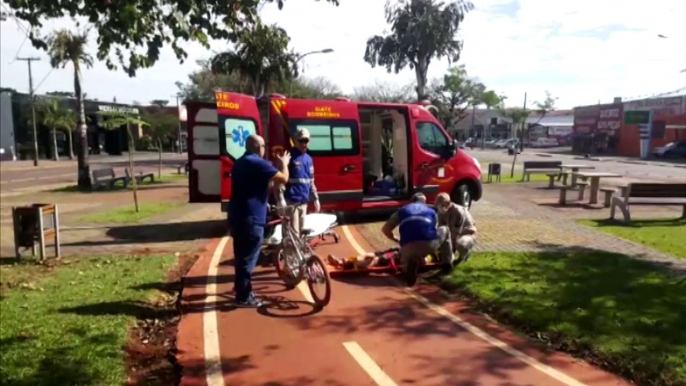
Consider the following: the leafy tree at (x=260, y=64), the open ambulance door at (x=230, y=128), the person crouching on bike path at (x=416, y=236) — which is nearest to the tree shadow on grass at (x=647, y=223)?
the person crouching on bike path at (x=416, y=236)

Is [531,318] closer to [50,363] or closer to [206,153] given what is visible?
[50,363]

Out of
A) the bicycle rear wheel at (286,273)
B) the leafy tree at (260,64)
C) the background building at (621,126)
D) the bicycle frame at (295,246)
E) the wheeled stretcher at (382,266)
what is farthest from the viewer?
the background building at (621,126)

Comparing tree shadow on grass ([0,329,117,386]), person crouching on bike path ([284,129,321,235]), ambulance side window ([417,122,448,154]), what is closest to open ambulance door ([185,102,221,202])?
person crouching on bike path ([284,129,321,235])

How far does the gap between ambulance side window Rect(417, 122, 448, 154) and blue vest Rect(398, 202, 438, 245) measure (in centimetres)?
555

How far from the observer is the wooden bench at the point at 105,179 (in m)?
23.0

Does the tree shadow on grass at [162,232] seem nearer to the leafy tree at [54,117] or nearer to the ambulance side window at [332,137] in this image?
the ambulance side window at [332,137]

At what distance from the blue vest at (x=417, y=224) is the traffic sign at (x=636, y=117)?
174 ft

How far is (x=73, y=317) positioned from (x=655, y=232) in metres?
10.0

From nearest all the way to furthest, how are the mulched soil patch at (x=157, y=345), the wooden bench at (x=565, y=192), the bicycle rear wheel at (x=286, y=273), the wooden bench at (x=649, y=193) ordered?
the mulched soil patch at (x=157, y=345), the bicycle rear wheel at (x=286, y=273), the wooden bench at (x=649, y=193), the wooden bench at (x=565, y=192)

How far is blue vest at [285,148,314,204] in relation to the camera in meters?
9.16

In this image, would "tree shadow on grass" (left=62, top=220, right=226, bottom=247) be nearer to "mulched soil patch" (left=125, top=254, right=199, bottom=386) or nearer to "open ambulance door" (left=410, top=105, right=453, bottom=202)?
"mulched soil patch" (left=125, top=254, right=199, bottom=386)

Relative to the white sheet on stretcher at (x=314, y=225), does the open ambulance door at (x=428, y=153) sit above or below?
above

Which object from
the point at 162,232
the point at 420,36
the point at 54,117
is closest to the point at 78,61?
the point at 162,232

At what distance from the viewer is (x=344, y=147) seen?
12.2m
